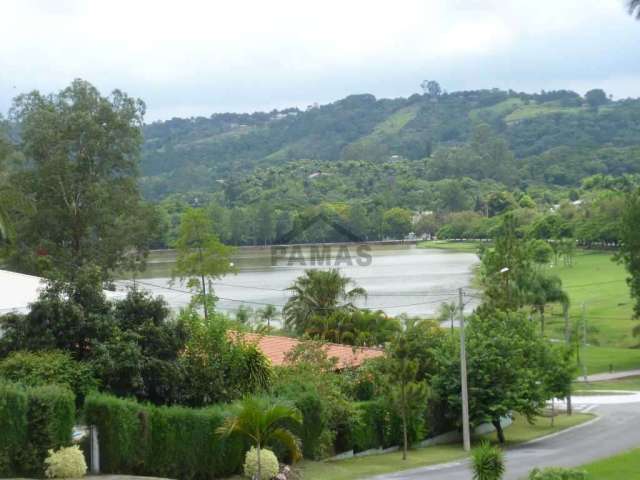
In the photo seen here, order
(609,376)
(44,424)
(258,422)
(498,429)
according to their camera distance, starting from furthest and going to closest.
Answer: (609,376), (498,429), (258,422), (44,424)

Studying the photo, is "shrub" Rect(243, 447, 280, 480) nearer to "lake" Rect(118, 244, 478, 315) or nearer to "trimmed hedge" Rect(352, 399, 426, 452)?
"trimmed hedge" Rect(352, 399, 426, 452)

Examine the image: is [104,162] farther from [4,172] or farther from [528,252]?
[528,252]

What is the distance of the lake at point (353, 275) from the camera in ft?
272

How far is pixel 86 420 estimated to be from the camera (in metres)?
22.8

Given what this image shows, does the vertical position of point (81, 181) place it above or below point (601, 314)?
above

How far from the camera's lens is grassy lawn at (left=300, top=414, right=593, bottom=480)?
2716cm

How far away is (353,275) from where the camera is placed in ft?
371

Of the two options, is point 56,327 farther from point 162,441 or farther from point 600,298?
point 600,298

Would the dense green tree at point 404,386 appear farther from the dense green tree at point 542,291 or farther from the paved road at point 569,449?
the dense green tree at point 542,291

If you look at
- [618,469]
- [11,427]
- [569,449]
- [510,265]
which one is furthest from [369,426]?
[510,265]

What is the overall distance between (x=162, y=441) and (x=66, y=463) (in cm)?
291

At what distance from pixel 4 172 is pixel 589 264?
3123 inches

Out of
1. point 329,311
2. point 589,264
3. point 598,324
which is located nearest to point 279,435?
point 329,311

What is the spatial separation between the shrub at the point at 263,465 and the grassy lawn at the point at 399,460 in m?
2.09
